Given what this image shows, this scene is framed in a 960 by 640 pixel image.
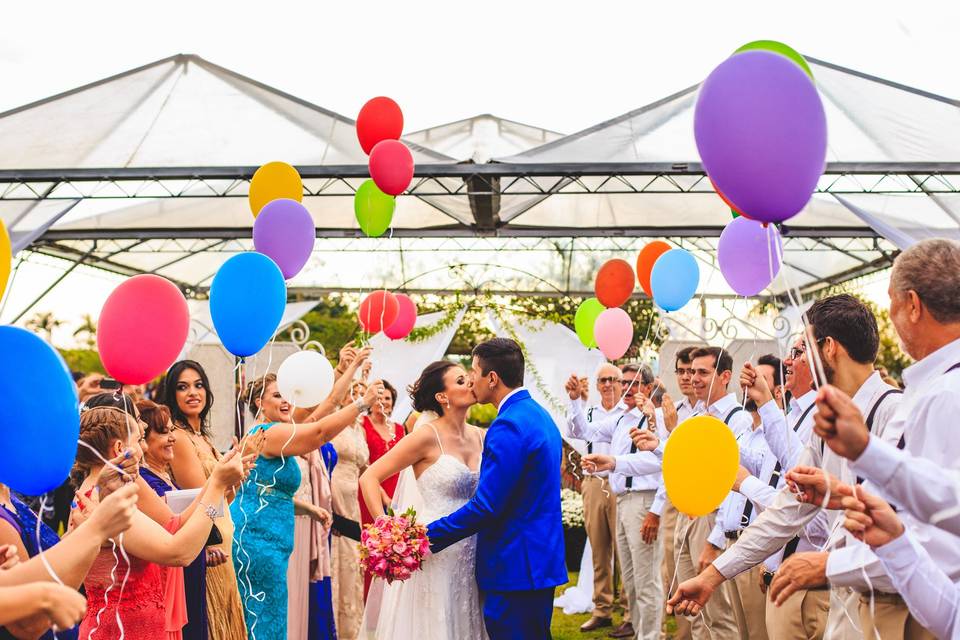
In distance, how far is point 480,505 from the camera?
3.64 meters

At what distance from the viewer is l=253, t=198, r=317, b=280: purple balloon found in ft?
13.7

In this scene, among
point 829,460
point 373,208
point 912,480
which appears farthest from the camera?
point 373,208

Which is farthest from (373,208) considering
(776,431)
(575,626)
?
(575,626)

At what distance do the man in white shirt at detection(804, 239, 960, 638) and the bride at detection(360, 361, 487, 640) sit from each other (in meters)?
→ 2.03

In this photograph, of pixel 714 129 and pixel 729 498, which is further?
pixel 729 498

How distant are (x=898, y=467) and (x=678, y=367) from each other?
372cm

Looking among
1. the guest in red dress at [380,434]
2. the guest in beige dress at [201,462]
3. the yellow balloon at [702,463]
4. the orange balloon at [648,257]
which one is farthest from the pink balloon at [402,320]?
the yellow balloon at [702,463]

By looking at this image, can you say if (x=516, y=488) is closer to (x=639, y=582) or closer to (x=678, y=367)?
(x=678, y=367)

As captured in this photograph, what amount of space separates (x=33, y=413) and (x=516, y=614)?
2.27m

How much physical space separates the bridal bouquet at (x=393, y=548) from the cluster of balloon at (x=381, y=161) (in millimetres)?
2156

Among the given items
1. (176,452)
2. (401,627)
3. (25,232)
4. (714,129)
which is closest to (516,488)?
(401,627)

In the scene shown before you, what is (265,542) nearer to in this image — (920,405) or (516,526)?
(516,526)

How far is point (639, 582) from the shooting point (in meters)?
6.32

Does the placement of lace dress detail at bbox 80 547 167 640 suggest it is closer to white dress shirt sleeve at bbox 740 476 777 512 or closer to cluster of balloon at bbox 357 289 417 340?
white dress shirt sleeve at bbox 740 476 777 512
